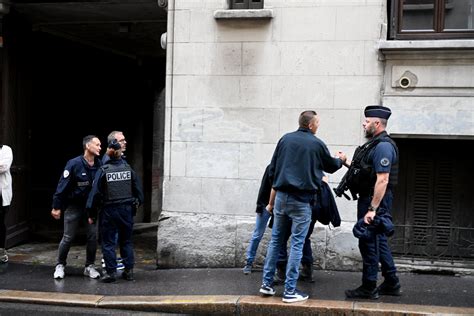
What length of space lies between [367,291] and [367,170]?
50.8 inches

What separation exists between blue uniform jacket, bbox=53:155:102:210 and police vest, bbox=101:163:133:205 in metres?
0.42

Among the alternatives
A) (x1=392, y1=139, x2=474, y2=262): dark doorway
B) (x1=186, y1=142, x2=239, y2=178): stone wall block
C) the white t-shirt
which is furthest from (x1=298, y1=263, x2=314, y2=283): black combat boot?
the white t-shirt

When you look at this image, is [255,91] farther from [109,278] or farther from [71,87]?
[71,87]

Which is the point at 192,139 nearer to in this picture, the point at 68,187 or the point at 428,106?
the point at 68,187

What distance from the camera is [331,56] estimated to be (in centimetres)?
770

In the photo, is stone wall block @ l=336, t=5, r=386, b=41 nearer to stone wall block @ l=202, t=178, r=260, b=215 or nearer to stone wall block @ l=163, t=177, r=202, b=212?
stone wall block @ l=202, t=178, r=260, b=215

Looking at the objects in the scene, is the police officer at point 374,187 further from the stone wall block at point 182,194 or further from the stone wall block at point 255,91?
the stone wall block at point 182,194

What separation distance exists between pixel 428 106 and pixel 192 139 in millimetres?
3078

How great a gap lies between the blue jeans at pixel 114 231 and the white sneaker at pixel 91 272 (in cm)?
31

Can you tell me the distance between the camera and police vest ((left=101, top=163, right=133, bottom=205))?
23.3ft

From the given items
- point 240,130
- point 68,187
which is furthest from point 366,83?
point 68,187

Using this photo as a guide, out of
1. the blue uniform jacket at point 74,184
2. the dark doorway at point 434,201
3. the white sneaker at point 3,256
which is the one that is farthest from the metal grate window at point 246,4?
the white sneaker at point 3,256

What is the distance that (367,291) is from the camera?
20.8 feet

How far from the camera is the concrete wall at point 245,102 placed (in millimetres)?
7648
